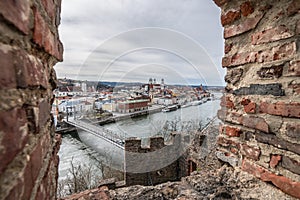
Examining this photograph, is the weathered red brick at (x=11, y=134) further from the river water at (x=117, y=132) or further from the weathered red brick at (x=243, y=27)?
the river water at (x=117, y=132)

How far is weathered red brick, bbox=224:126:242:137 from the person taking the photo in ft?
3.97

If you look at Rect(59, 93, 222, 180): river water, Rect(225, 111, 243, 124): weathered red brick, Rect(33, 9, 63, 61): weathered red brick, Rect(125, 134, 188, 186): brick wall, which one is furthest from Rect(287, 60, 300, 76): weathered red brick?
Rect(59, 93, 222, 180): river water

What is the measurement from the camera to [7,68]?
329mm

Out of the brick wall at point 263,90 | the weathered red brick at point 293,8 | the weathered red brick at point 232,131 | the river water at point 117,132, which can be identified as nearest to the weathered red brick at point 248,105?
the brick wall at point 263,90

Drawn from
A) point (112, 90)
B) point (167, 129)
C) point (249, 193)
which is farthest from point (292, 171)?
point (167, 129)

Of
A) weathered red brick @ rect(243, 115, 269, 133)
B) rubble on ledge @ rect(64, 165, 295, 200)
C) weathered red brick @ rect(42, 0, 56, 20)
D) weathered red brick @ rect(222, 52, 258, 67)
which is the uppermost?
weathered red brick @ rect(42, 0, 56, 20)

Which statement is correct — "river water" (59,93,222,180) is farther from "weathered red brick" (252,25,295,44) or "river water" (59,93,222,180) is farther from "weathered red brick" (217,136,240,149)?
"weathered red brick" (252,25,295,44)

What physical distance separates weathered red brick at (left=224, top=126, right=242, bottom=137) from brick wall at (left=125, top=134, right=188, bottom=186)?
4.76 metres

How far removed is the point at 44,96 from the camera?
0.61 m

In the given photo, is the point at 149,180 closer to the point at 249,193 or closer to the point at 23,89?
the point at 249,193

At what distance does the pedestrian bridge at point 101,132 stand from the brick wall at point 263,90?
7.71 m

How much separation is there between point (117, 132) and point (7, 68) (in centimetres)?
1065

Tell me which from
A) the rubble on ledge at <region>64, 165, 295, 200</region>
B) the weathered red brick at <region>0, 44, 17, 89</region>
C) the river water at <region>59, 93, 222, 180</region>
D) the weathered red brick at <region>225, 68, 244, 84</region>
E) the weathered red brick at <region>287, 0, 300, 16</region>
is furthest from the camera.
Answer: the river water at <region>59, 93, 222, 180</region>

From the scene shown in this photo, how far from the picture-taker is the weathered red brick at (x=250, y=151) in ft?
3.53
